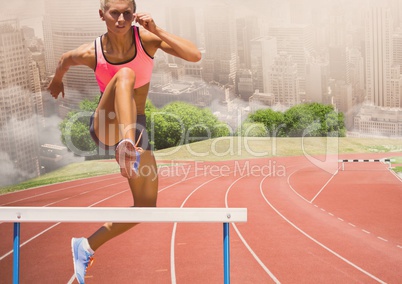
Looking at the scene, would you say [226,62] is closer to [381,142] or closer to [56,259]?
[381,142]

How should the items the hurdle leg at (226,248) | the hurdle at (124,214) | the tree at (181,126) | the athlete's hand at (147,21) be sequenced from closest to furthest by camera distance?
the hurdle at (124,214)
the hurdle leg at (226,248)
the athlete's hand at (147,21)
the tree at (181,126)

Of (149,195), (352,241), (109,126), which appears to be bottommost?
(352,241)

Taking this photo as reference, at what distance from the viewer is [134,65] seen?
1.78 metres

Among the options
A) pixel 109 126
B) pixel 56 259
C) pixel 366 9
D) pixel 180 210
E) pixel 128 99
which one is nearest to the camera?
pixel 180 210

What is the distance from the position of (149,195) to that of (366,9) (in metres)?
2.98

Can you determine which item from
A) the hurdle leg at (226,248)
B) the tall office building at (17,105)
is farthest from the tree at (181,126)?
the hurdle leg at (226,248)

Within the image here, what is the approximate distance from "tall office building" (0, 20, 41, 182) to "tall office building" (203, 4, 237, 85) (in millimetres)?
1307

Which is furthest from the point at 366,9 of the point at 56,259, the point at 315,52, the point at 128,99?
the point at 128,99

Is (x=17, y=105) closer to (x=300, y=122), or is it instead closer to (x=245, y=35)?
(x=245, y=35)

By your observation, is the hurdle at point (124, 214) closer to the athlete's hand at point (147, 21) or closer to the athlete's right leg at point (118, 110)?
the athlete's right leg at point (118, 110)

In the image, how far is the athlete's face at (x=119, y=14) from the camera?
1723 mm

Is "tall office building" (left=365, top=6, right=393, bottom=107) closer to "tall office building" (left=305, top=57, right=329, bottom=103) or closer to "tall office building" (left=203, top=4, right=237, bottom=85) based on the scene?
"tall office building" (left=305, top=57, right=329, bottom=103)

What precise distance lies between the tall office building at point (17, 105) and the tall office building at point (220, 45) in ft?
4.29

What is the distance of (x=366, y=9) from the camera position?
4152 mm
